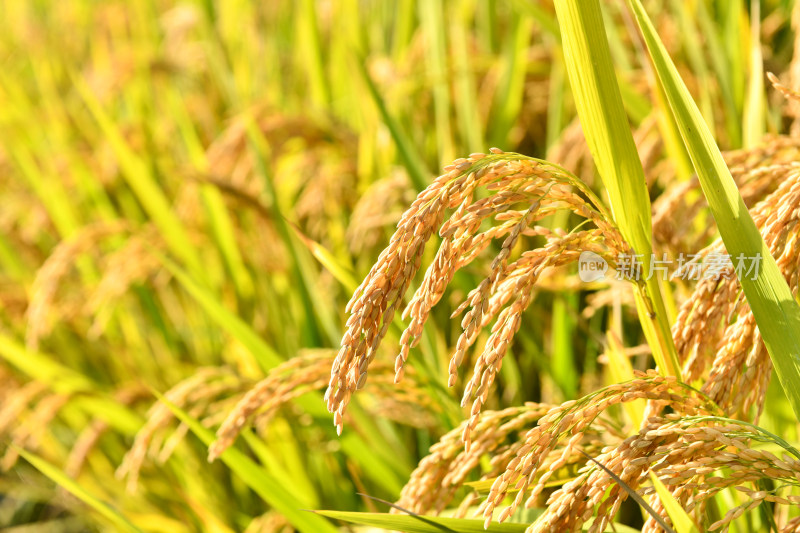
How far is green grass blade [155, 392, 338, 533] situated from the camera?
127 cm

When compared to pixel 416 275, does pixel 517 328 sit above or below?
above

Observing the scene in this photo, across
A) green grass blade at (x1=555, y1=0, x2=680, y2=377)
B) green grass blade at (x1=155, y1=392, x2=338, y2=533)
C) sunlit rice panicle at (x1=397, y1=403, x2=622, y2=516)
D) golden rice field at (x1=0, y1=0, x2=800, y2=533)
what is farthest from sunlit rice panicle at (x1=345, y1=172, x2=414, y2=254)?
green grass blade at (x1=555, y1=0, x2=680, y2=377)

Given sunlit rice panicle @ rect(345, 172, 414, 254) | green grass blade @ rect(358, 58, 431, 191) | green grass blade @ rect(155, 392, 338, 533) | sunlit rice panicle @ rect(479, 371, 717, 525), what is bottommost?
A: green grass blade @ rect(155, 392, 338, 533)

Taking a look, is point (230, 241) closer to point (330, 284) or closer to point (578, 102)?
point (330, 284)

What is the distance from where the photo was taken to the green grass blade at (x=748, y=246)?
2.74 ft

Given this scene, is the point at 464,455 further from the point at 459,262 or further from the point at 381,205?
the point at 381,205

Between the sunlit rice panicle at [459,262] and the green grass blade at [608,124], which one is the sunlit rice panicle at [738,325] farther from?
the sunlit rice panicle at [459,262]

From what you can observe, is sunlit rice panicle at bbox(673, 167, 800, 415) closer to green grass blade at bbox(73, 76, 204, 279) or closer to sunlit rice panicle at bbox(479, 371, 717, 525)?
sunlit rice panicle at bbox(479, 371, 717, 525)

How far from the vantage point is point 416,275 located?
221 centimetres

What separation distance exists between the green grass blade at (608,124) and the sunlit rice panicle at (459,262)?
0.07m

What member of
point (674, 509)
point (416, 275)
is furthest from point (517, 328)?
point (416, 275)

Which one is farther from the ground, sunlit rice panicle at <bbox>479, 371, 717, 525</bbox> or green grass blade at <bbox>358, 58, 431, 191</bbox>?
green grass blade at <bbox>358, 58, 431, 191</bbox>

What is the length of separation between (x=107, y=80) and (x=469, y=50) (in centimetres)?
180

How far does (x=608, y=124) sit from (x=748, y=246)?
0.22 metres
